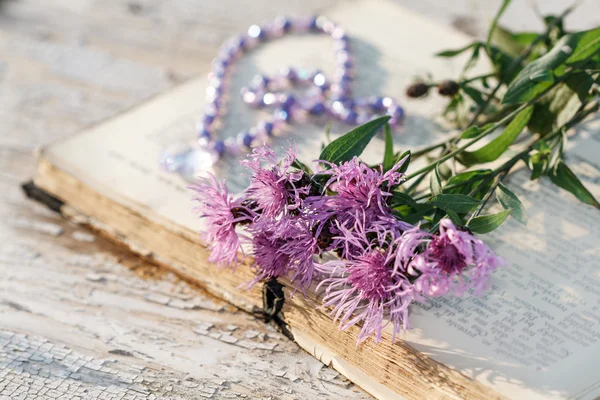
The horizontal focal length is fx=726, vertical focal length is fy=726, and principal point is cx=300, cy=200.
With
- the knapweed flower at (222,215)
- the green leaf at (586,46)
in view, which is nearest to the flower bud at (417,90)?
the green leaf at (586,46)

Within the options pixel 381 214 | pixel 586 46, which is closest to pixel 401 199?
pixel 381 214

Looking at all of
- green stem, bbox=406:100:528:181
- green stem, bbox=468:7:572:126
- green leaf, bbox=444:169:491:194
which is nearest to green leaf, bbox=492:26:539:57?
green stem, bbox=468:7:572:126

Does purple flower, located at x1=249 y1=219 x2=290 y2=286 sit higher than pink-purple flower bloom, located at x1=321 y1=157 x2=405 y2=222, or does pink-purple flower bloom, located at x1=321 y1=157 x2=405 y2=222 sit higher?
pink-purple flower bloom, located at x1=321 y1=157 x2=405 y2=222

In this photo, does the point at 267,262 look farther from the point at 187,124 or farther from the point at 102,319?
the point at 187,124

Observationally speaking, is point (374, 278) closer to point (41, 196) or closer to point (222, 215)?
point (222, 215)

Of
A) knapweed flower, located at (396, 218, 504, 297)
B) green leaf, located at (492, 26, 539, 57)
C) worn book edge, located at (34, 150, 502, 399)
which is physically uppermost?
green leaf, located at (492, 26, 539, 57)

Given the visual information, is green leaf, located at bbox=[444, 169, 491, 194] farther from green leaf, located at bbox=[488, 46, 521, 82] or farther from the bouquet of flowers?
green leaf, located at bbox=[488, 46, 521, 82]

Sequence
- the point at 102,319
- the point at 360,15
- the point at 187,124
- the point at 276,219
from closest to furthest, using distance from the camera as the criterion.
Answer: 1. the point at 276,219
2. the point at 102,319
3. the point at 187,124
4. the point at 360,15

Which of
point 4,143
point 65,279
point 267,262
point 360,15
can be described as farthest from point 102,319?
point 360,15
